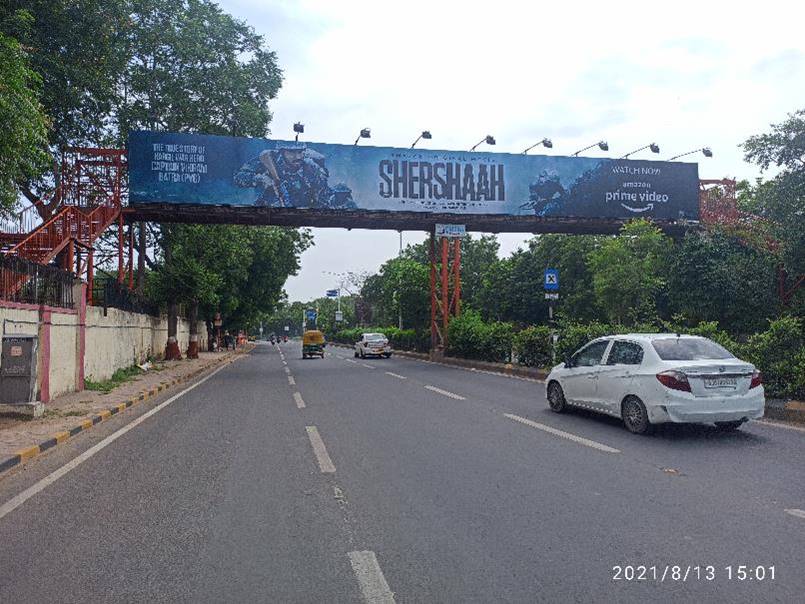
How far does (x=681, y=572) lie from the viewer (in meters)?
4.32

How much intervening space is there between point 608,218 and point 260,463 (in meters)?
24.9

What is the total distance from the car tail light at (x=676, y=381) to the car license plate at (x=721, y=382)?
29cm

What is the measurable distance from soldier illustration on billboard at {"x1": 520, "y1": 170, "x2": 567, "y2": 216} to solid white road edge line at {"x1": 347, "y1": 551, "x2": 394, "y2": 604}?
2559cm

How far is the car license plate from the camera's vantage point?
29.7ft

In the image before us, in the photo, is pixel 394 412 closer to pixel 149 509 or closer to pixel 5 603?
pixel 149 509

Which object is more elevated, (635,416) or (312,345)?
(312,345)

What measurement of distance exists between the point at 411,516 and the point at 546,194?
25.3 m

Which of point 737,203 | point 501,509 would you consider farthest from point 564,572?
point 737,203

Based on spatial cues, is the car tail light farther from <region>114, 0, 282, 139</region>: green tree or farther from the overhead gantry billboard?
<region>114, 0, 282, 139</region>: green tree

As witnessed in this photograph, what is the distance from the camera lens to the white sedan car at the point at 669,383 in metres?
9.03

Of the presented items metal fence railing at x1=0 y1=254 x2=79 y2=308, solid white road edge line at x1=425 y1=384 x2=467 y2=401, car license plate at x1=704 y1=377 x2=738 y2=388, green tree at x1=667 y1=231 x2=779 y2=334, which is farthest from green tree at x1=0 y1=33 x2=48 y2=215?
green tree at x1=667 y1=231 x2=779 y2=334

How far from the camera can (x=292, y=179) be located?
26.7m

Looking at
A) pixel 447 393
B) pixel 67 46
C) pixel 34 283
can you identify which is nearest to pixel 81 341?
pixel 34 283
